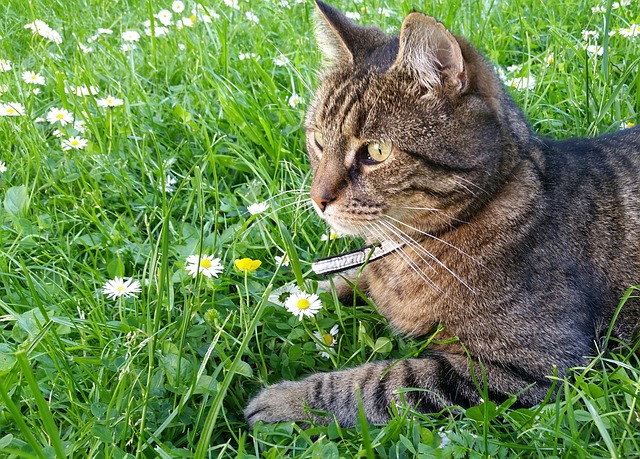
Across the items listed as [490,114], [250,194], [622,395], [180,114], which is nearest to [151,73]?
[180,114]

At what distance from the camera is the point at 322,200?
6.71 feet

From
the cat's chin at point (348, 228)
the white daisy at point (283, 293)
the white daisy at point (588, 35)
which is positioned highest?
the white daisy at point (588, 35)

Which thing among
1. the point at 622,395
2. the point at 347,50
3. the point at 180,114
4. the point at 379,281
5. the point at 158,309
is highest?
the point at 347,50

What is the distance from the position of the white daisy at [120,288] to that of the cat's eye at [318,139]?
73 cm

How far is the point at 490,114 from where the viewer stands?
1.94m

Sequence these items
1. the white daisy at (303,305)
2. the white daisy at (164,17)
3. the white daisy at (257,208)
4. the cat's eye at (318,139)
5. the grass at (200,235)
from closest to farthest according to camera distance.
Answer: the grass at (200,235) → the white daisy at (303,305) → the cat's eye at (318,139) → the white daisy at (257,208) → the white daisy at (164,17)

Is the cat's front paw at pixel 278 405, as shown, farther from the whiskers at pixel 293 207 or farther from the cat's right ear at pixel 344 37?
the cat's right ear at pixel 344 37

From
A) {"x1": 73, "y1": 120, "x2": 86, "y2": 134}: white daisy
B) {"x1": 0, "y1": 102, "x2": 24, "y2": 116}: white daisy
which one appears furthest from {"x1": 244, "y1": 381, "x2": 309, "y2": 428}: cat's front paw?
{"x1": 0, "y1": 102, "x2": 24, "y2": 116}: white daisy

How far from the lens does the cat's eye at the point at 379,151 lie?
1.96 meters

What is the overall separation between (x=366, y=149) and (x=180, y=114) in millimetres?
1335

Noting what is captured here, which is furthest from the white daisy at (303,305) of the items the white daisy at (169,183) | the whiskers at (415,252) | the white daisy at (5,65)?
the white daisy at (5,65)

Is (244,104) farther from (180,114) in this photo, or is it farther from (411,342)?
(411,342)

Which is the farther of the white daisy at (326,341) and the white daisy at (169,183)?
the white daisy at (169,183)

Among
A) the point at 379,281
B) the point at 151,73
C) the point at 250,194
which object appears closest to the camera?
the point at 379,281
